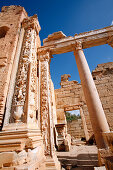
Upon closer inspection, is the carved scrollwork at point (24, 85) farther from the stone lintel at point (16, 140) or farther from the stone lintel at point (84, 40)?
the stone lintel at point (84, 40)

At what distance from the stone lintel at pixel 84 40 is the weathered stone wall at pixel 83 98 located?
4.41 meters

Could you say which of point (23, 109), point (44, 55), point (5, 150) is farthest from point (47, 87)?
point (5, 150)

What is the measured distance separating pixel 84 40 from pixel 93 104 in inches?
147

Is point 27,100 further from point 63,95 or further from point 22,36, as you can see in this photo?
point 63,95

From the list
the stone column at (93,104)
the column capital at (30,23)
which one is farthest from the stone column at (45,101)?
the stone column at (93,104)

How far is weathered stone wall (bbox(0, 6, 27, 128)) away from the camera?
131 inches

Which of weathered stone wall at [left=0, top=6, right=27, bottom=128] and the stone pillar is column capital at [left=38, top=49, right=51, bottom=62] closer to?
the stone pillar

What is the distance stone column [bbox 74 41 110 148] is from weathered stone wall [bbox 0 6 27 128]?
3.17 metres

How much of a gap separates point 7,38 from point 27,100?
382cm

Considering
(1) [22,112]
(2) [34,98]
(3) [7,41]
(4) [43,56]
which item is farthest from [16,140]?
(3) [7,41]

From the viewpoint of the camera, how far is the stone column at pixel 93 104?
339 cm

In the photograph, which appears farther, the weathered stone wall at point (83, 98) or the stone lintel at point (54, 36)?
the weathered stone wall at point (83, 98)

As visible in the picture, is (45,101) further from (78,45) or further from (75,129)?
(75,129)

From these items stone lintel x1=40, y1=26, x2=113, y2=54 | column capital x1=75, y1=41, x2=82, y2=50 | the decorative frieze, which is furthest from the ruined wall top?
column capital x1=75, y1=41, x2=82, y2=50
